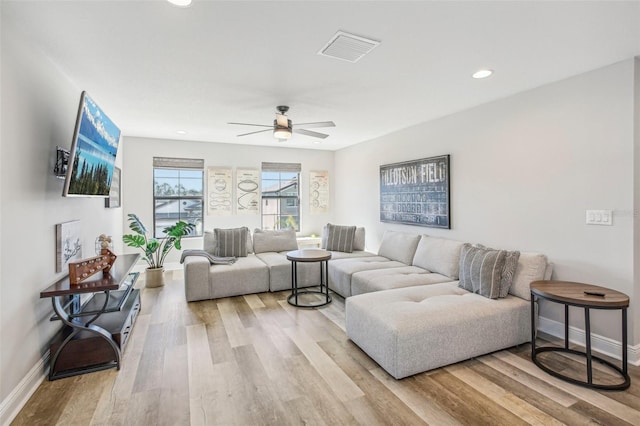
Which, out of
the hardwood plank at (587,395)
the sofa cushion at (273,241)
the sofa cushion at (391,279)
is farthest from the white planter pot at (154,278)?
the hardwood plank at (587,395)

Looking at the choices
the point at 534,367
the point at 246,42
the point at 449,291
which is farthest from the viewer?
the point at 449,291

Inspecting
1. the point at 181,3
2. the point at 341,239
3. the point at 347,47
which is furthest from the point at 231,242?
the point at 181,3

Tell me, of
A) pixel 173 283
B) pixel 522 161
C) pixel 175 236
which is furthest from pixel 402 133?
pixel 173 283

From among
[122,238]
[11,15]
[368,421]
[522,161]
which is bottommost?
[368,421]

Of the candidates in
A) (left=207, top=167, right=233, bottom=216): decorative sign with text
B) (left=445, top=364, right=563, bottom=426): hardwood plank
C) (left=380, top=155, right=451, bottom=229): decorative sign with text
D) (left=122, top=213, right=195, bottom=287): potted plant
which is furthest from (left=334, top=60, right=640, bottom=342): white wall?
(left=122, top=213, right=195, bottom=287): potted plant

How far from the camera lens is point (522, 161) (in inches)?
128

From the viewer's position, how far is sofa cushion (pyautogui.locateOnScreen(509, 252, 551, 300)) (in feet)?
9.36

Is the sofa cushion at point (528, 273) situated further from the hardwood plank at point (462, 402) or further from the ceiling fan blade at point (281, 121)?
the ceiling fan blade at point (281, 121)

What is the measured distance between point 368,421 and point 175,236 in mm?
4088

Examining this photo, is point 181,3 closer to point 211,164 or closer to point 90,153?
point 90,153

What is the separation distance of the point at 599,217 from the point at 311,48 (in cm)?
274

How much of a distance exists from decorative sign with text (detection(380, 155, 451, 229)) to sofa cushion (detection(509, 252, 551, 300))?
4.12 ft

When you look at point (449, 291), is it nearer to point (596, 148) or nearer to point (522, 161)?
point (522, 161)

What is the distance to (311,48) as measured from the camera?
2.28m
